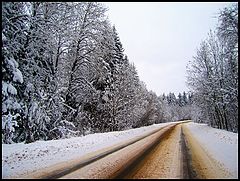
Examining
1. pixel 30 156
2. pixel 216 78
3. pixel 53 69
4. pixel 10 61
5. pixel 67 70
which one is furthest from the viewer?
pixel 216 78

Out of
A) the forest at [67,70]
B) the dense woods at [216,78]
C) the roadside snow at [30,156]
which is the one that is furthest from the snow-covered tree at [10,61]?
the dense woods at [216,78]

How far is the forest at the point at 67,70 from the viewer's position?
11.7 m

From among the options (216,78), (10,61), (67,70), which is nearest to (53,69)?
(67,70)

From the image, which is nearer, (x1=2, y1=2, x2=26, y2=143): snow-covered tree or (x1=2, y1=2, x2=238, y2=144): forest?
(x1=2, y1=2, x2=26, y2=143): snow-covered tree

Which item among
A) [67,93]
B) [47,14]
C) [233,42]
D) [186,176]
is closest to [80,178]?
[186,176]

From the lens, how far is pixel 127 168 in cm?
773

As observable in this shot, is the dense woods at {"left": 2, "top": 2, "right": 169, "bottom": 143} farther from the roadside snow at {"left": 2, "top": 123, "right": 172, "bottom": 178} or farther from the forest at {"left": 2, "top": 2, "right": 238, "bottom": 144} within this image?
the roadside snow at {"left": 2, "top": 123, "right": 172, "bottom": 178}

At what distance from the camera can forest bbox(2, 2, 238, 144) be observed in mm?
11664

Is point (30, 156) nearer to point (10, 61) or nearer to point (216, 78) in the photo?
point (10, 61)

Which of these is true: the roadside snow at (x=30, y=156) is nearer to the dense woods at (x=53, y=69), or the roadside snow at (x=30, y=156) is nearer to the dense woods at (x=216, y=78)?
the dense woods at (x=53, y=69)

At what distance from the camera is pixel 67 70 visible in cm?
2028

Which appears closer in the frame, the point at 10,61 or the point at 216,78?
the point at 10,61

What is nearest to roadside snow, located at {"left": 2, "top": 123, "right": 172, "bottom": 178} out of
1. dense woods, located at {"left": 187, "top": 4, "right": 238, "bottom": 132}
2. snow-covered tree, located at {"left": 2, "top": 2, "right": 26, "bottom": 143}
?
snow-covered tree, located at {"left": 2, "top": 2, "right": 26, "bottom": 143}

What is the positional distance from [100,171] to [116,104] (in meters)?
21.8
